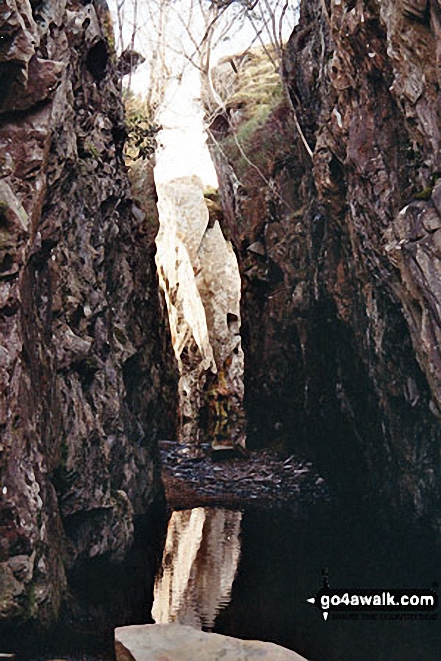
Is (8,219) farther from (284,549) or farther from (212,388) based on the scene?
(212,388)

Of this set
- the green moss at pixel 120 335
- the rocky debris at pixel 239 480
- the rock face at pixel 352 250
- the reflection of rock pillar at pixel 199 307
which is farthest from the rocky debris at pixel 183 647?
the reflection of rock pillar at pixel 199 307

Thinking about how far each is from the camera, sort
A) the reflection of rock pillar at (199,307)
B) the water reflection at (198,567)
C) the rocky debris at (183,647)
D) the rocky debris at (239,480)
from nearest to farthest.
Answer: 1. the rocky debris at (183,647)
2. the water reflection at (198,567)
3. the rocky debris at (239,480)
4. the reflection of rock pillar at (199,307)

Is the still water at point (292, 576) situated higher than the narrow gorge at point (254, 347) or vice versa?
the narrow gorge at point (254, 347)

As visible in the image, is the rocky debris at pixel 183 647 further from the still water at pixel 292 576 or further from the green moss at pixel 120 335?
the green moss at pixel 120 335

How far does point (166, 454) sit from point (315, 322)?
281 inches

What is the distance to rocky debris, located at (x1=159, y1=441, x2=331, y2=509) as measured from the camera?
713 inches

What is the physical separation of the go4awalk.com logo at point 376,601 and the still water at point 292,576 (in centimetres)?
12

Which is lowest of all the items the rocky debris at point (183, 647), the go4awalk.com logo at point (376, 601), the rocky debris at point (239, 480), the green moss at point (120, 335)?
the rocky debris at point (183, 647)

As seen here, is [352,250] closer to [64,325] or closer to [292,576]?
[64,325]

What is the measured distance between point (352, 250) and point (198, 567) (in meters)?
7.53

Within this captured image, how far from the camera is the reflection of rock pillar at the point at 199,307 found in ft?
108

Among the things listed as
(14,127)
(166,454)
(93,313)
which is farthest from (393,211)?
(166,454)

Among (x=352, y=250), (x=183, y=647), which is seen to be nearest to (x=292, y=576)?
(x=183, y=647)

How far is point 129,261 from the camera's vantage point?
1806 centimetres
